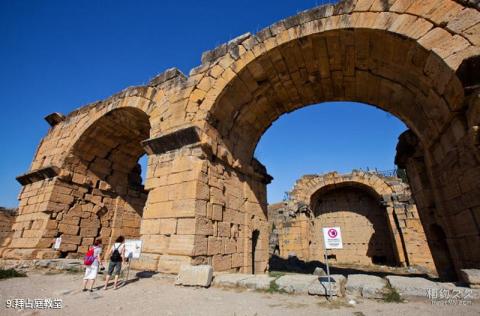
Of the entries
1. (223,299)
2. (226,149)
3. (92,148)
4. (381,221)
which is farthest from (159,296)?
(381,221)

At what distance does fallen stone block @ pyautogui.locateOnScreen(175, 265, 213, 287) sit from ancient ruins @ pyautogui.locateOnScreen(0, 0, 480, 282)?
321 mm

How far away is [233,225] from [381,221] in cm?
1256

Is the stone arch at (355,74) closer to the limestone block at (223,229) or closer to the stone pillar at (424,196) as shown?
the stone pillar at (424,196)

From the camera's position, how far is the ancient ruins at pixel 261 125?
3.96 m

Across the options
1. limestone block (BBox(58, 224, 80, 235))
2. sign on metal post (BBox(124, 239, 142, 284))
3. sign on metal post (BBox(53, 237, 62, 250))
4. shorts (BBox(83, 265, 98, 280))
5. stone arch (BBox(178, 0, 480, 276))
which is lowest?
shorts (BBox(83, 265, 98, 280))

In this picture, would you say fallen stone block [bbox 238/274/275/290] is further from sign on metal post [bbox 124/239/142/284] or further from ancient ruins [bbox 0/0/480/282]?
sign on metal post [bbox 124/239/142/284]

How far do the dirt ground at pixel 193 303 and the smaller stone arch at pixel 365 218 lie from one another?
10.4 m

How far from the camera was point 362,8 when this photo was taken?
180 inches

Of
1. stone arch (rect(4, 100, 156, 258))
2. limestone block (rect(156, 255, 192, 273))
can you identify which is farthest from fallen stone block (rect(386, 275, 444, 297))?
stone arch (rect(4, 100, 156, 258))

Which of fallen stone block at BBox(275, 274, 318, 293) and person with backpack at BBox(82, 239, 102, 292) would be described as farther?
person with backpack at BBox(82, 239, 102, 292)

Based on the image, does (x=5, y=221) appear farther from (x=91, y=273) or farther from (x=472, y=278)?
(x=472, y=278)

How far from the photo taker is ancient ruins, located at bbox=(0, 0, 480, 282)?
13.0ft

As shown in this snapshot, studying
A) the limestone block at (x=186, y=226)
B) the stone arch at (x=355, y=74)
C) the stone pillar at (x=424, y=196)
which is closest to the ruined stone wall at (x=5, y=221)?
the limestone block at (x=186, y=226)

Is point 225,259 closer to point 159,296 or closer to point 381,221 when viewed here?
point 159,296
